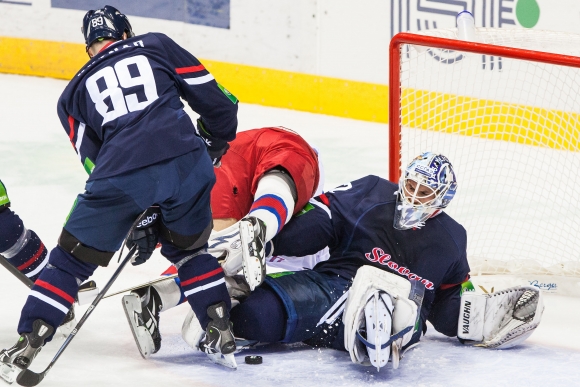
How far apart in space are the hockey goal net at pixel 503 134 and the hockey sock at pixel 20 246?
1.42 metres

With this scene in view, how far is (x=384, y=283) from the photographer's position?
2.95 meters

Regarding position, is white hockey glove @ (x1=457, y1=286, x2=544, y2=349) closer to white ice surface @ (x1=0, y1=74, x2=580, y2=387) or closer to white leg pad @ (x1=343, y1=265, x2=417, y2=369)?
white ice surface @ (x1=0, y1=74, x2=580, y2=387)

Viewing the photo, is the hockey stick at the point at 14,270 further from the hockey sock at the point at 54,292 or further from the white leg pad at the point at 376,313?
the white leg pad at the point at 376,313

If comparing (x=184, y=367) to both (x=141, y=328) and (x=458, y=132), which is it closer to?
(x=141, y=328)

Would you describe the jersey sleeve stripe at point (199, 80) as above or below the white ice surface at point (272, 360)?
above

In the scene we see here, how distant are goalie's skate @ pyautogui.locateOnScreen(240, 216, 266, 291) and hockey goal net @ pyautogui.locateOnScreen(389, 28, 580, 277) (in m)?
1.12

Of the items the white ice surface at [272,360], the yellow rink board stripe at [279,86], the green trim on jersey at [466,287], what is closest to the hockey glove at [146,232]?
the white ice surface at [272,360]

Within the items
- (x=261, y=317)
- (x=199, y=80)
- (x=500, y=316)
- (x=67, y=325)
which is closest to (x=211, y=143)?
(x=199, y=80)

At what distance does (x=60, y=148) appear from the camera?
231 inches

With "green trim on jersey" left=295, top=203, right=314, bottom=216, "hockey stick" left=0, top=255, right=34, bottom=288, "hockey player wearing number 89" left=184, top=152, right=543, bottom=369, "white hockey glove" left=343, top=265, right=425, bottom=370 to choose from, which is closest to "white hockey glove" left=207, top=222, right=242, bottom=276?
"hockey player wearing number 89" left=184, top=152, right=543, bottom=369

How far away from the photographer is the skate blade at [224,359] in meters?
3.01

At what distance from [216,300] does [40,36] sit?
5.01 metres

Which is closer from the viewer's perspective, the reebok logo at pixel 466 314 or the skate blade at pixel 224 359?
the skate blade at pixel 224 359

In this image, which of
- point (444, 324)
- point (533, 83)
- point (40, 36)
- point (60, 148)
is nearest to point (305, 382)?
point (444, 324)
